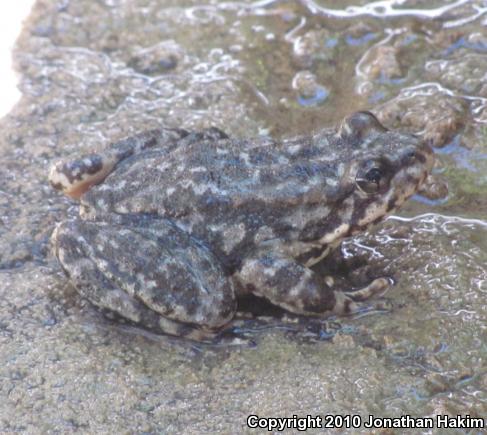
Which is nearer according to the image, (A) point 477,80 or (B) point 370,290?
(B) point 370,290

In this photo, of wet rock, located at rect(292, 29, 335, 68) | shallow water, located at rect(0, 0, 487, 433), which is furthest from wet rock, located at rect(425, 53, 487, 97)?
wet rock, located at rect(292, 29, 335, 68)

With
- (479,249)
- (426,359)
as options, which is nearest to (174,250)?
(426,359)

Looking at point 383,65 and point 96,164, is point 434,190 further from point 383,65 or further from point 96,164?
point 96,164

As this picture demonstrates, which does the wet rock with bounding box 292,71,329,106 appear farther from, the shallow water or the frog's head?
the frog's head

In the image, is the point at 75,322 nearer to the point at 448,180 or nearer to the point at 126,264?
the point at 126,264

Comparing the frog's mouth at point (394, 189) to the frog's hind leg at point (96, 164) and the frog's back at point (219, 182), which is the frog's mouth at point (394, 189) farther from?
the frog's hind leg at point (96, 164)

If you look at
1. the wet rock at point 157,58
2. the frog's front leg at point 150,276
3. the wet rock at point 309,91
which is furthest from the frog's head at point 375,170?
the wet rock at point 157,58

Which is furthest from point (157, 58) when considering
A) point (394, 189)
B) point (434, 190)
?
point (394, 189)
